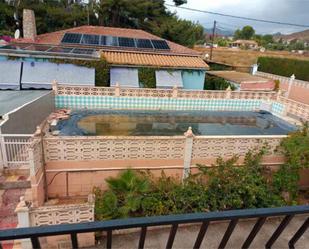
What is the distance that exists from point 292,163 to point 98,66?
39.0 feet

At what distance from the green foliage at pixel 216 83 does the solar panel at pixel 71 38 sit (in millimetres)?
11711

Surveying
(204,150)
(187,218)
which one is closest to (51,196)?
(204,150)

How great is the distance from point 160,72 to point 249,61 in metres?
28.1

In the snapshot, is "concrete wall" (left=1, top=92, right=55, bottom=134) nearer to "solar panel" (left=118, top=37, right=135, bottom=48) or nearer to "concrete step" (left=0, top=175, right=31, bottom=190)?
"concrete step" (left=0, top=175, right=31, bottom=190)

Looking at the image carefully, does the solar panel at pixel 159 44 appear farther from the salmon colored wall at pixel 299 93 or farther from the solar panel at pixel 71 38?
the salmon colored wall at pixel 299 93

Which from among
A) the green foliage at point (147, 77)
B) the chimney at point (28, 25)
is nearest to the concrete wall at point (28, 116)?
the green foliage at point (147, 77)

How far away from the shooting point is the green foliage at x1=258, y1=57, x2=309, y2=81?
2406cm

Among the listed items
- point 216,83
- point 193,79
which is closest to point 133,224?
point 193,79

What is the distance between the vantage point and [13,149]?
7.67 m

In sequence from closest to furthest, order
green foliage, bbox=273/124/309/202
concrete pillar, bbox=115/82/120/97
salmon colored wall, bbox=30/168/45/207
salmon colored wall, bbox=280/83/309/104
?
salmon colored wall, bbox=30/168/45/207 < green foliage, bbox=273/124/309/202 < concrete pillar, bbox=115/82/120/97 < salmon colored wall, bbox=280/83/309/104

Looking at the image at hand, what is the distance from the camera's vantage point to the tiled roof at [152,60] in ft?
51.1

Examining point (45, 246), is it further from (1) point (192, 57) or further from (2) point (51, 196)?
(1) point (192, 57)

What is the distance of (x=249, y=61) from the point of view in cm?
3850

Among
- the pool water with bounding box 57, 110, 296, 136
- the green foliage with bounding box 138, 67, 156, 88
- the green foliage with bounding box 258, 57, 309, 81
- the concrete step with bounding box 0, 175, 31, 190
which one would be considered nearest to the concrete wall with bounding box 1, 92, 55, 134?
the pool water with bounding box 57, 110, 296, 136
